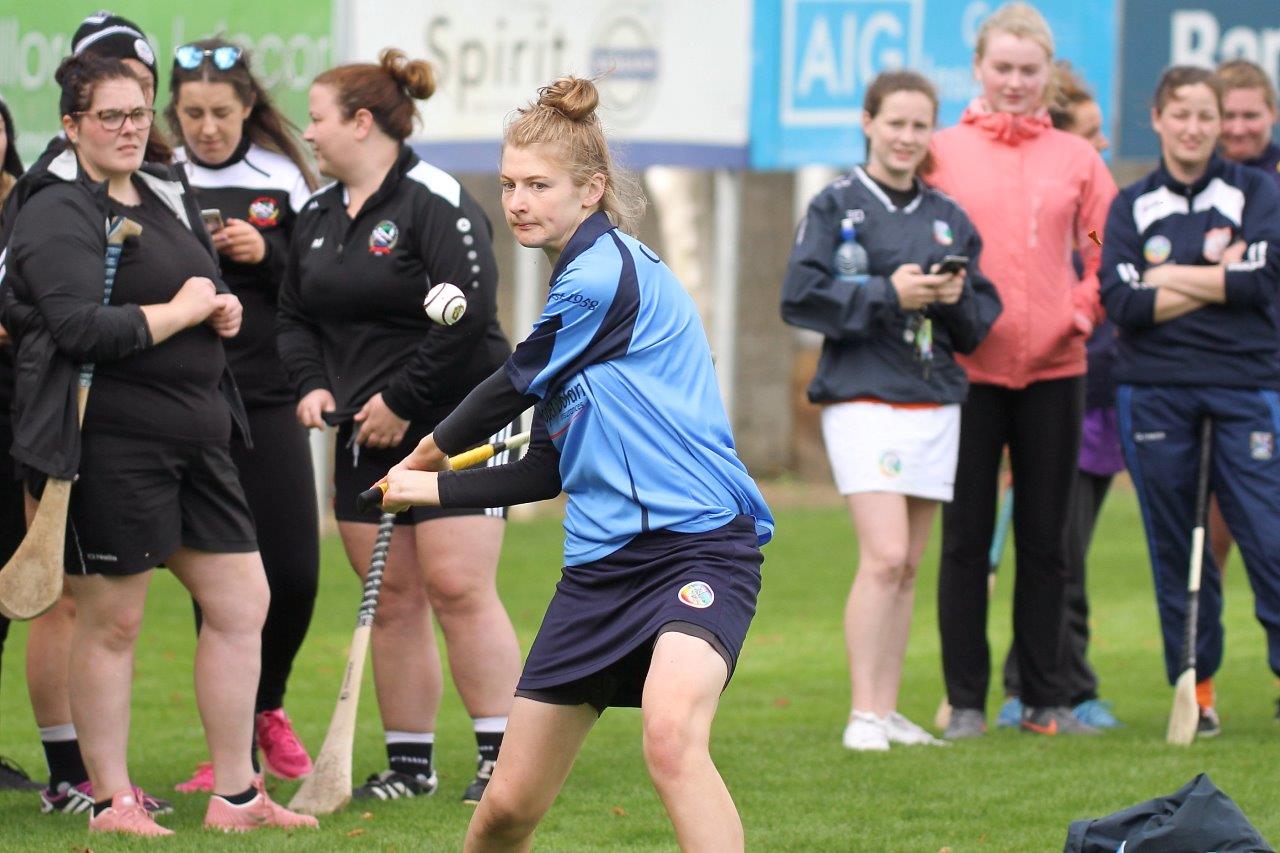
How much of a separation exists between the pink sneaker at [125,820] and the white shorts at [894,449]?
256 cm

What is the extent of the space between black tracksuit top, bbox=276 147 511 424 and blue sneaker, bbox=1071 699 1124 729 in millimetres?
2895

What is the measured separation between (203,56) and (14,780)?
7.83 ft

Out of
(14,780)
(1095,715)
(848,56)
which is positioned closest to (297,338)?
(14,780)

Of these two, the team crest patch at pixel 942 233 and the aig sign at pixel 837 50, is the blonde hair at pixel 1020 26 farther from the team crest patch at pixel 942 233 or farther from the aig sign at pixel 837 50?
the aig sign at pixel 837 50

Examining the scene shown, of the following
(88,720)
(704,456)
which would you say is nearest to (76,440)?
(88,720)

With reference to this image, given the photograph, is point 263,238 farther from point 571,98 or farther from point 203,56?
point 571,98

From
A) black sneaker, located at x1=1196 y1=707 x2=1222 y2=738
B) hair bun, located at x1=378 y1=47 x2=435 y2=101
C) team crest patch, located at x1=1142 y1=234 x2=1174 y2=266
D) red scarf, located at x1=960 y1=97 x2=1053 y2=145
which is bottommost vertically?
black sneaker, located at x1=1196 y1=707 x2=1222 y2=738

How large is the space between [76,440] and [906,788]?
8.83 feet

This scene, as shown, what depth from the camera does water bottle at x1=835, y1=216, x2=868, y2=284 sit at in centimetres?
686

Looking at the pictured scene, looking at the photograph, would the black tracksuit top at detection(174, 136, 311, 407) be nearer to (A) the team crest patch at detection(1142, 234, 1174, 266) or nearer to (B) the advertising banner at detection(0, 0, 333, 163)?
(A) the team crest patch at detection(1142, 234, 1174, 266)

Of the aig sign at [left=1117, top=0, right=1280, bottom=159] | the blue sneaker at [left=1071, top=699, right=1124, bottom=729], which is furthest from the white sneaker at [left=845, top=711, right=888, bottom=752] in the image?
the aig sign at [left=1117, top=0, right=1280, bottom=159]

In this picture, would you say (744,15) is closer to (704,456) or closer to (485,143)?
(485,143)

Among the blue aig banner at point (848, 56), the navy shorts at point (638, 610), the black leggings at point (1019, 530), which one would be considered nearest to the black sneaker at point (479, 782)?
the navy shorts at point (638, 610)

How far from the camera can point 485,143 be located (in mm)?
14922
